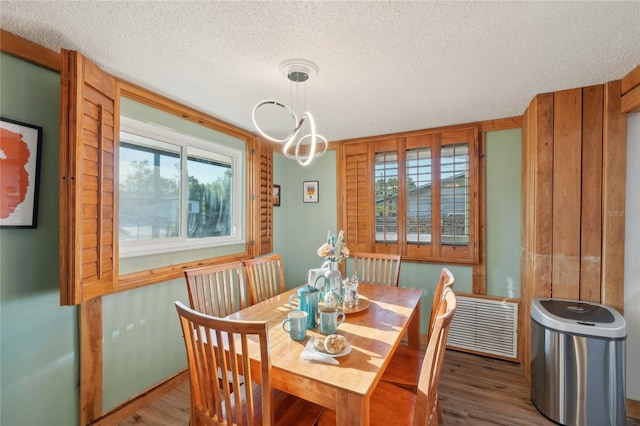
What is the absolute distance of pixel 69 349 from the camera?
5.62 ft

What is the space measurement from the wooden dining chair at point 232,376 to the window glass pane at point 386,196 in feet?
6.98

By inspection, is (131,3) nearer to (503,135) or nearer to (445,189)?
(445,189)

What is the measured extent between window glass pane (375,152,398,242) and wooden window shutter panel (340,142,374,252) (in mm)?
90

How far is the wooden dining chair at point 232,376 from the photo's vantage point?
3.22ft

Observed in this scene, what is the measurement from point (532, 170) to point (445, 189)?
778 mm

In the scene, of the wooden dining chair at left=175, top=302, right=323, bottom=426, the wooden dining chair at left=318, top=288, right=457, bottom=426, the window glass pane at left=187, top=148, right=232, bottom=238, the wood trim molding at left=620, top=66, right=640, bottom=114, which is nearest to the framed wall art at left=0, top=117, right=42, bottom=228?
the window glass pane at left=187, top=148, right=232, bottom=238

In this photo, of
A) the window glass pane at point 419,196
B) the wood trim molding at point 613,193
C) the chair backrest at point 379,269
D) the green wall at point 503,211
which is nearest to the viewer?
the wood trim molding at point 613,193

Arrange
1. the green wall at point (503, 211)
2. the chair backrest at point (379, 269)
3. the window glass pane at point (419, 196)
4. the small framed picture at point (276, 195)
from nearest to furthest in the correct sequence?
the chair backrest at point (379, 269)
the green wall at point (503, 211)
the window glass pane at point (419, 196)
the small framed picture at point (276, 195)

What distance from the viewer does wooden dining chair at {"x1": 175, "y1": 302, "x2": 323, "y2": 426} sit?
981mm

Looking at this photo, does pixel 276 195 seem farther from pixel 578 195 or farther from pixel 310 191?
pixel 578 195

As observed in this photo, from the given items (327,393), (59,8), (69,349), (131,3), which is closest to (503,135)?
(327,393)

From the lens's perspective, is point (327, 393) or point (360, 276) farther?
point (360, 276)

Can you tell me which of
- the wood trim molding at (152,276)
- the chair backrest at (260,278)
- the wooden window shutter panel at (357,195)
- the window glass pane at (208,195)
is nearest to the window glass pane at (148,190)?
the window glass pane at (208,195)

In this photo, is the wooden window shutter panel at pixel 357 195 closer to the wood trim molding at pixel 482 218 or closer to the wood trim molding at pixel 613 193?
the wood trim molding at pixel 482 218
